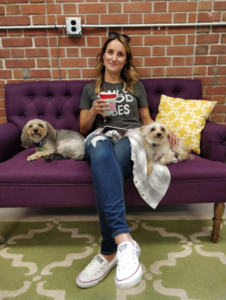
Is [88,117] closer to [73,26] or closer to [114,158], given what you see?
[114,158]

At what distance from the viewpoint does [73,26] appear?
2.22 meters

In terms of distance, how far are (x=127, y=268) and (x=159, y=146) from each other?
958 mm

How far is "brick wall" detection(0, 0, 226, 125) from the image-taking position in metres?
2.22

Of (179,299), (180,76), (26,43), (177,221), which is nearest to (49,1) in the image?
(26,43)

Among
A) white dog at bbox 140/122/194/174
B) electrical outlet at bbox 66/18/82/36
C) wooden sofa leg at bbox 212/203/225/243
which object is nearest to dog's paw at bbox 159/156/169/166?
white dog at bbox 140/122/194/174

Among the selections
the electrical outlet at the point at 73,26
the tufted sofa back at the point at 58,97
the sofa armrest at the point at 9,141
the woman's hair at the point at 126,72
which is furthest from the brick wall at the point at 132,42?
the sofa armrest at the point at 9,141

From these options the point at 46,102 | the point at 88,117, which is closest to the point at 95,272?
the point at 88,117

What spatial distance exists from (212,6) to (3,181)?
2.55 meters

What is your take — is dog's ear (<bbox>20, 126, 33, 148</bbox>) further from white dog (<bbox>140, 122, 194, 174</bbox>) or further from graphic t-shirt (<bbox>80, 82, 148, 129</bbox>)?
white dog (<bbox>140, 122, 194, 174</bbox>)

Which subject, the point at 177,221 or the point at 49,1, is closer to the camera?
the point at 177,221

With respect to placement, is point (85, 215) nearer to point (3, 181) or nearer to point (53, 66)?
point (3, 181)

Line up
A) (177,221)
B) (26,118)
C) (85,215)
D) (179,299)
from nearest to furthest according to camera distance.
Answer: (179,299) → (177,221) → (85,215) → (26,118)

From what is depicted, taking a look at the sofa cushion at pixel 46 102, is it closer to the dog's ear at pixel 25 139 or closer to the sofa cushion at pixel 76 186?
the dog's ear at pixel 25 139

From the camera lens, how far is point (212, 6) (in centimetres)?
221
